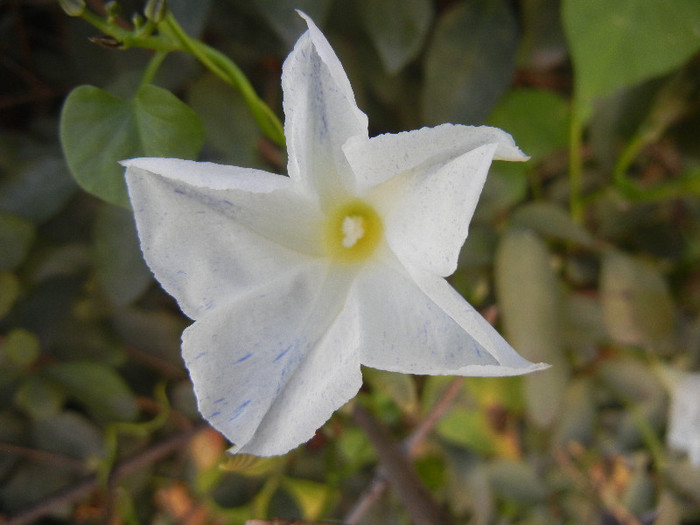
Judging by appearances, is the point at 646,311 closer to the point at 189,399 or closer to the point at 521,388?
the point at 521,388

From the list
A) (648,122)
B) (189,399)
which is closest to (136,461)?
(189,399)

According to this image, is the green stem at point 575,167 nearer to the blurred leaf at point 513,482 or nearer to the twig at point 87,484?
the blurred leaf at point 513,482

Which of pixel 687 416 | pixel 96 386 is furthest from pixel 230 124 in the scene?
pixel 687 416

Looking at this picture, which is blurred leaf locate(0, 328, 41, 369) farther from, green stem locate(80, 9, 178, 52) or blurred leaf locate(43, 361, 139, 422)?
green stem locate(80, 9, 178, 52)

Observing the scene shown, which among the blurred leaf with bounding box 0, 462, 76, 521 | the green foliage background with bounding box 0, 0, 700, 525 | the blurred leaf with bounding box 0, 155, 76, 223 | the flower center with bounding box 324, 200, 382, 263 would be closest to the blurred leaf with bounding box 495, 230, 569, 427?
the green foliage background with bounding box 0, 0, 700, 525

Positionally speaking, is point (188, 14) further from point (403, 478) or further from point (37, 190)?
point (403, 478)

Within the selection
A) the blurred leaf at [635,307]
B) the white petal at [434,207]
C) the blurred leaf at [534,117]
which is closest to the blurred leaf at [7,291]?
the white petal at [434,207]
